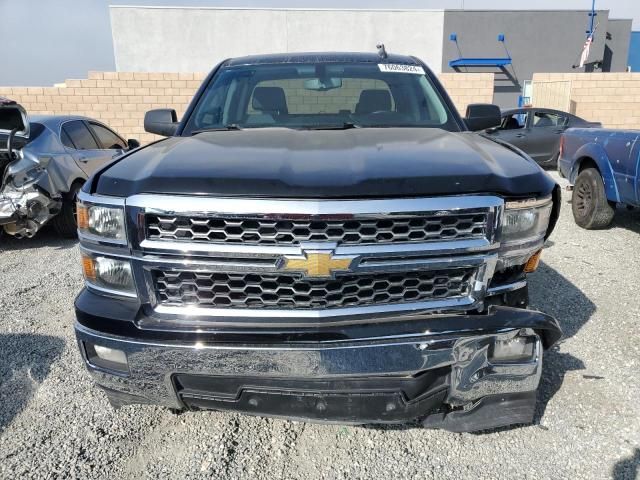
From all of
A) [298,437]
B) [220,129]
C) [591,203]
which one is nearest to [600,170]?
[591,203]

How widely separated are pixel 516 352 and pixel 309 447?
109 centimetres

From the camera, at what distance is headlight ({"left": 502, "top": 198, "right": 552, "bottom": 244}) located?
195cm

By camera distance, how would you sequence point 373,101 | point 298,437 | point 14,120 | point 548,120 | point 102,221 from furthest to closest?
point 548,120, point 14,120, point 373,101, point 298,437, point 102,221

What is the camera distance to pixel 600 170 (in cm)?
589

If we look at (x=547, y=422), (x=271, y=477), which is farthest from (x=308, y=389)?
(x=547, y=422)

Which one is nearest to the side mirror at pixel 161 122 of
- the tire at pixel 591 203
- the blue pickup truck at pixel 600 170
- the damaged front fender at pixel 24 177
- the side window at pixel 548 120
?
the damaged front fender at pixel 24 177

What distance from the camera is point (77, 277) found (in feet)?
15.5

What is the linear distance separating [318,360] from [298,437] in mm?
859

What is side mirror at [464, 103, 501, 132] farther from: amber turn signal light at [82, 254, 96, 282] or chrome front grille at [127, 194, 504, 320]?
amber turn signal light at [82, 254, 96, 282]

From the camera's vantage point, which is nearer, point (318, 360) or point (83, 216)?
point (318, 360)

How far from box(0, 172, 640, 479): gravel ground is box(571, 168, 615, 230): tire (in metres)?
3.08

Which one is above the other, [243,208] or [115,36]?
[115,36]

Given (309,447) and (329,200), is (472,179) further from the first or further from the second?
(309,447)

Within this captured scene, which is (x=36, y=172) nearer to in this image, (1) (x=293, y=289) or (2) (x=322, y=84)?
(2) (x=322, y=84)
